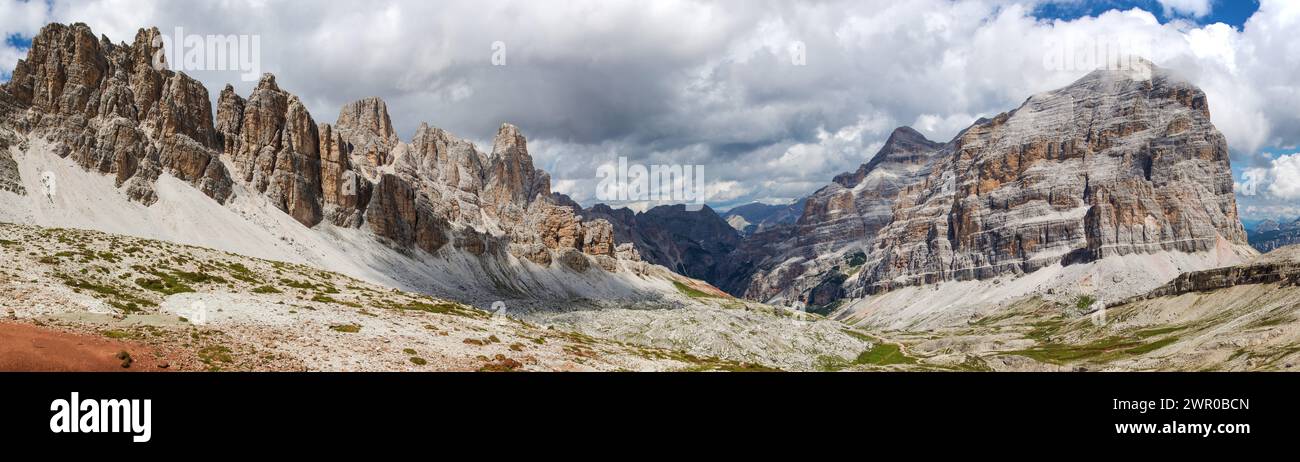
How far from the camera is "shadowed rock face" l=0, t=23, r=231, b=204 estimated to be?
537ft

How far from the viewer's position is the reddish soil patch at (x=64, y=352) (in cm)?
3553

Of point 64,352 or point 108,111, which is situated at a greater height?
point 108,111

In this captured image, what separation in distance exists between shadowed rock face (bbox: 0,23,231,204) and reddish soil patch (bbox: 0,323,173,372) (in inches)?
5809

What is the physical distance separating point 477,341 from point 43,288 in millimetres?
35724

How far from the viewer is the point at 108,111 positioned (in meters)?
179

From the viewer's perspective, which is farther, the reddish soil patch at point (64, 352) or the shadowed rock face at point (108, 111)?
the shadowed rock face at point (108, 111)

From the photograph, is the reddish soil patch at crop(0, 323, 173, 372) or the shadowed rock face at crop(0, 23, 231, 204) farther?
the shadowed rock face at crop(0, 23, 231, 204)

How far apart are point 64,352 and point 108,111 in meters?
181

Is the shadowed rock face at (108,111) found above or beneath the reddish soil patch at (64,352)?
above

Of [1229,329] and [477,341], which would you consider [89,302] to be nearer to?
[477,341]

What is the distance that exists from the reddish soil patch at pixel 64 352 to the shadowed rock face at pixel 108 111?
484ft

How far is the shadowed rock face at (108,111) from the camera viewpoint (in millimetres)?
163625

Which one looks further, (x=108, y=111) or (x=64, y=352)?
(x=108, y=111)
